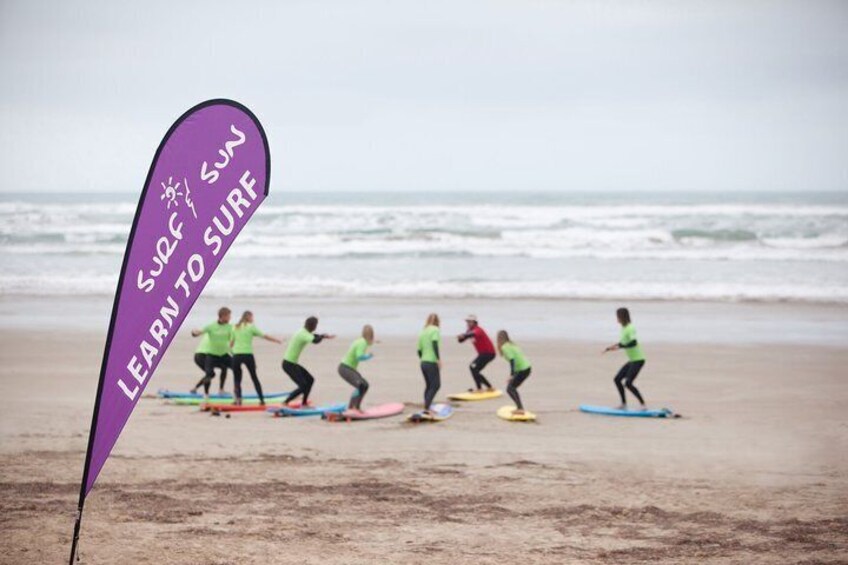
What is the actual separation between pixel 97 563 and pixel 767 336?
17.1m

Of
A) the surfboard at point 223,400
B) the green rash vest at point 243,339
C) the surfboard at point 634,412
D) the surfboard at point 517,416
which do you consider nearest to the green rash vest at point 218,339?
the green rash vest at point 243,339

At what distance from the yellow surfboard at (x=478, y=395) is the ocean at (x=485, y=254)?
523 inches

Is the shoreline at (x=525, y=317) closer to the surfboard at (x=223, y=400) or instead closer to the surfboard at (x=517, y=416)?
the surfboard at (x=223, y=400)

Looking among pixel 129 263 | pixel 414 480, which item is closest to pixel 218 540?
pixel 414 480

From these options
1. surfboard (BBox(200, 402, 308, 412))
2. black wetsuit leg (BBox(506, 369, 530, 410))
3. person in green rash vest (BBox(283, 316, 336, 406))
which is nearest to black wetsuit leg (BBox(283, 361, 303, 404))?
person in green rash vest (BBox(283, 316, 336, 406))

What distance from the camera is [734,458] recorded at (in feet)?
39.2

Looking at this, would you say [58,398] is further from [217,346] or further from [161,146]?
[161,146]

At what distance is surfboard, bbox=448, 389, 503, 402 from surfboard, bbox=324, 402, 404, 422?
1332 mm

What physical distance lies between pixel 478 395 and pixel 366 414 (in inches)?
93.8

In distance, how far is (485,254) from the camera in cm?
4216

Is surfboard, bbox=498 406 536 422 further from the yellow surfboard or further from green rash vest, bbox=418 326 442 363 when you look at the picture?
the yellow surfboard

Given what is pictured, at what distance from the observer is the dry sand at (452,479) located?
859cm

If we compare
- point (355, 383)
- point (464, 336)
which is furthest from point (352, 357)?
point (464, 336)

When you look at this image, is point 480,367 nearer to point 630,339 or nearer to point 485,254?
point 630,339
